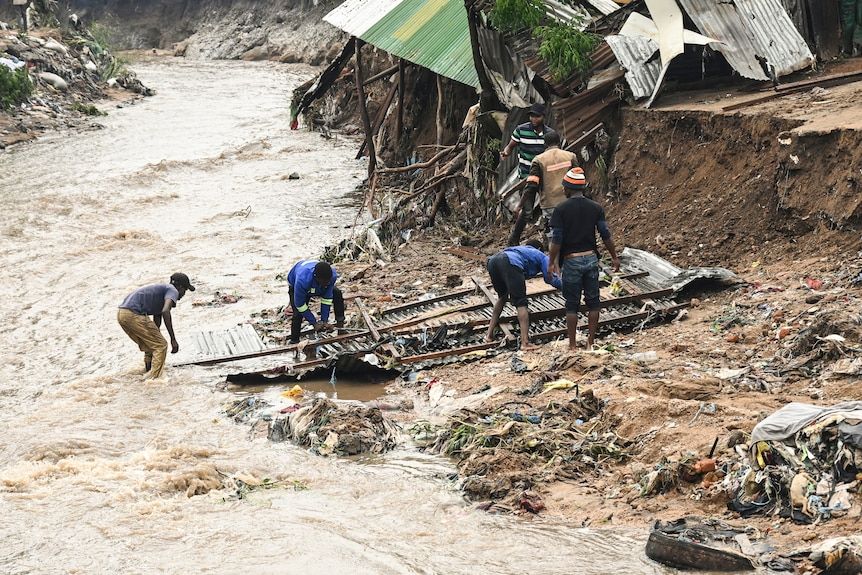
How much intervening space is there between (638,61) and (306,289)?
5077 mm

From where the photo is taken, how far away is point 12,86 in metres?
26.3

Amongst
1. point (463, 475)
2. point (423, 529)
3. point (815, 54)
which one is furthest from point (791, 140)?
point (423, 529)

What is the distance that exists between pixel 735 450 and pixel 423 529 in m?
1.85

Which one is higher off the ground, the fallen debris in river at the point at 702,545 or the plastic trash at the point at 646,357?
the fallen debris in river at the point at 702,545

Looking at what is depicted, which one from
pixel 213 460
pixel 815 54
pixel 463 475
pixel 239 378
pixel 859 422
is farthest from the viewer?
pixel 815 54

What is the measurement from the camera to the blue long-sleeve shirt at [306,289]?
9.07 m

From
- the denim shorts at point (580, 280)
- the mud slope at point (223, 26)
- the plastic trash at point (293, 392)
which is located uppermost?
the mud slope at point (223, 26)

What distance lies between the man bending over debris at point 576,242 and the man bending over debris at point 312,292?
2.17 metres

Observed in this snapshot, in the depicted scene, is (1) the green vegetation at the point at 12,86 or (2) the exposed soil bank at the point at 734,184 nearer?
(2) the exposed soil bank at the point at 734,184

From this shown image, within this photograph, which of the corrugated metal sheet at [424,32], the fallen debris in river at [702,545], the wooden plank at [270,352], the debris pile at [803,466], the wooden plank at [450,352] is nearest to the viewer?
the fallen debris in river at [702,545]

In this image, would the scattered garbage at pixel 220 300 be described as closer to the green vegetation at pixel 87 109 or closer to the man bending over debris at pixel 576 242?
the man bending over debris at pixel 576 242

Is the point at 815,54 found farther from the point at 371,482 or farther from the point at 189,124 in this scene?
the point at 189,124

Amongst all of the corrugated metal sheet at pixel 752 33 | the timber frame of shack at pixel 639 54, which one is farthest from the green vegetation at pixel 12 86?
the corrugated metal sheet at pixel 752 33

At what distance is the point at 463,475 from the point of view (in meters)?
6.49
